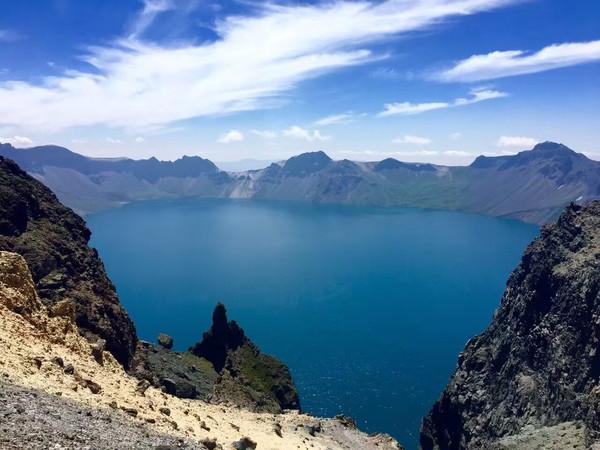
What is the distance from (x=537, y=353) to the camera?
342 ft

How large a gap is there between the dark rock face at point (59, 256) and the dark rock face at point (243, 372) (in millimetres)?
20124

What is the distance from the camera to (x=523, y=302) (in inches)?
4719

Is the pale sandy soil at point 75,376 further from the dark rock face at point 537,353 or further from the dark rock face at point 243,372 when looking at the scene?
the dark rock face at point 537,353

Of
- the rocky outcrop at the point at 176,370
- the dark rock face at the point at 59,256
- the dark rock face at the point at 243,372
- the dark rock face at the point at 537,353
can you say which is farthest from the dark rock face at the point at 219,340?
the dark rock face at the point at 537,353

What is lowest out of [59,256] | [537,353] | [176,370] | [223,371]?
[223,371]

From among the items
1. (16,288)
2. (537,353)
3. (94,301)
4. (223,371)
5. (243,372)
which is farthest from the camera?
(537,353)

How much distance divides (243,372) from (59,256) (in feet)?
140

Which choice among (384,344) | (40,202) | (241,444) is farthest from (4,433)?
(384,344)

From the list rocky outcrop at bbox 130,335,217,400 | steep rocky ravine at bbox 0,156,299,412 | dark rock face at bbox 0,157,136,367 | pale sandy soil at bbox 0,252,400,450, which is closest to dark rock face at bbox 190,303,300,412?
steep rocky ravine at bbox 0,156,299,412

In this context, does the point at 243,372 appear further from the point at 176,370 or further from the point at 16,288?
the point at 16,288

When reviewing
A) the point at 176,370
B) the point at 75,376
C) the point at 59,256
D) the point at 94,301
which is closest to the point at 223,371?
the point at 176,370

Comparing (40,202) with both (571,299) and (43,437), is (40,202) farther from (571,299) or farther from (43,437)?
(571,299)

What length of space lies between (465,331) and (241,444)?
174 meters

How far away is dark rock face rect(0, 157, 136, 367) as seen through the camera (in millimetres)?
64938
